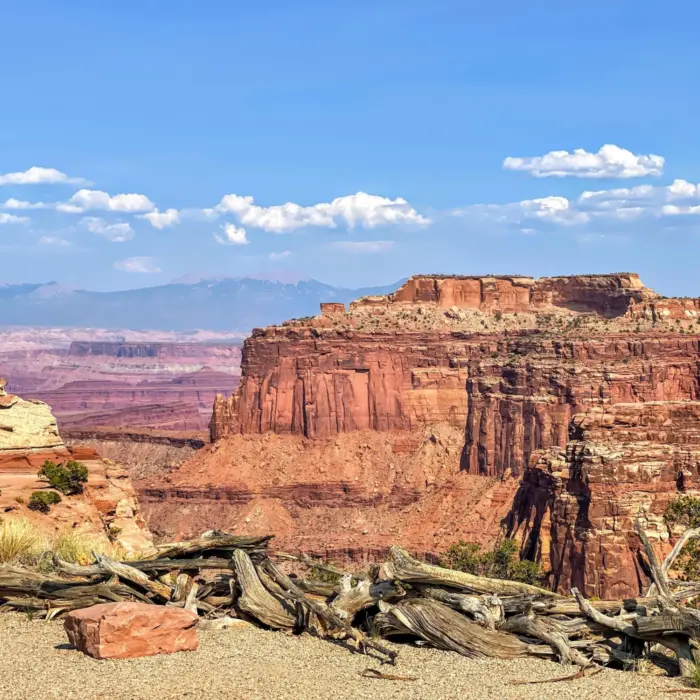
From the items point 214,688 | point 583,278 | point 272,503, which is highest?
point 583,278

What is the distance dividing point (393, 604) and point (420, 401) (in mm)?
114206

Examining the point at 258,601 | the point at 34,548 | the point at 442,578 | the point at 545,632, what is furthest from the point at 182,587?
the point at 545,632

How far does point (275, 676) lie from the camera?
21562 millimetres

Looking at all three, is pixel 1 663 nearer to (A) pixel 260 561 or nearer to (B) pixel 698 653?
(A) pixel 260 561

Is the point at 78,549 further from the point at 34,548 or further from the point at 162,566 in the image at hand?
the point at 162,566

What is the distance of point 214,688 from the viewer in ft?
68.6

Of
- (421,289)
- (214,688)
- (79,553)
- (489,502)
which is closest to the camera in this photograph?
(214,688)

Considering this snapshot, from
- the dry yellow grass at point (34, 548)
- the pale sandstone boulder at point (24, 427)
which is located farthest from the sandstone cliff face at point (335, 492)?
the dry yellow grass at point (34, 548)

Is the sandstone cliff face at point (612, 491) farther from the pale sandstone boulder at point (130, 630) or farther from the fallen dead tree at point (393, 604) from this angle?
the pale sandstone boulder at point (130, 630)

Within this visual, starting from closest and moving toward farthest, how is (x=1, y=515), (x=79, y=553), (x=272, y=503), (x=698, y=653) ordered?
(x=698, y=653)
(x=79, y=553)
(x=1, y=515)
(x=272, y=503)

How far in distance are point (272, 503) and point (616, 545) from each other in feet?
197

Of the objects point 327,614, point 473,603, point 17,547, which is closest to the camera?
point 327,614

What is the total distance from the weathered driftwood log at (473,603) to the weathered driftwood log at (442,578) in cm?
18

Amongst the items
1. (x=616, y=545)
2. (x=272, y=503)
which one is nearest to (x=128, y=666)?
(x=616, y=545)
